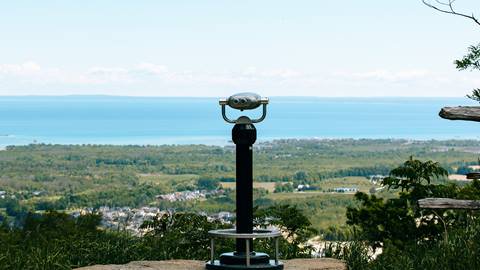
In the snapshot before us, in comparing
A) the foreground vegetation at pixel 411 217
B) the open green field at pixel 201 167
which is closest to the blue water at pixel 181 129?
the open green field at pixel 201 167

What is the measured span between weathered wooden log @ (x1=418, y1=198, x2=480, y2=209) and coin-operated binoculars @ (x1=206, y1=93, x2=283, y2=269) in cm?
165

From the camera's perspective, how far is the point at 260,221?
9.10 m

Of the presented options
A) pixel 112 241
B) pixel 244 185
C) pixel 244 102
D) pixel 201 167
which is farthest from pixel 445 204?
pixel 201 167

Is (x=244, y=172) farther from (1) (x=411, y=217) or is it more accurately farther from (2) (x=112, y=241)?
(1) (x=411, y=217)

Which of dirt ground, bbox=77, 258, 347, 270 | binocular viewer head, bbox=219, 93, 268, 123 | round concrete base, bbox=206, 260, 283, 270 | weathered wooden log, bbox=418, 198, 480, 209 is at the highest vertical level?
binocular viewer head, bbox=219, 93, 268, 123

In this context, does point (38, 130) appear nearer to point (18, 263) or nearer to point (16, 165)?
point (16, 165)

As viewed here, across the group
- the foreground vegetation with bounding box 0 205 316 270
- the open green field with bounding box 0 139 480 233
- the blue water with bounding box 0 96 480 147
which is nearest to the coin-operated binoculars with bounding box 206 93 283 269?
the foreground vegetation with bounding box 0 205 316 270

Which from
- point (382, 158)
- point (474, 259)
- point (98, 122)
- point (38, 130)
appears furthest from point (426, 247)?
point (98, 122)

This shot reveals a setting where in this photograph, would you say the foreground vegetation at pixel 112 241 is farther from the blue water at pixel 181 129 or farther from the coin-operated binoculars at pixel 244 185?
the blue water at pixel 181 129

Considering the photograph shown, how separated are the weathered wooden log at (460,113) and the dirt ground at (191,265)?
151cm

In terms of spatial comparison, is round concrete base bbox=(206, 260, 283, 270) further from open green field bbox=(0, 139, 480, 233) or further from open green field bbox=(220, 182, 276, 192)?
open green field bbox=(220, 182, 276, 192)

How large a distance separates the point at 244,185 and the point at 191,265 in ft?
2.89

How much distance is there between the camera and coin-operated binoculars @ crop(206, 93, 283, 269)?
22.1 ft

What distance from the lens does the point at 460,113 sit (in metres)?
7.70
